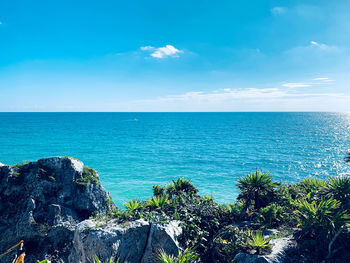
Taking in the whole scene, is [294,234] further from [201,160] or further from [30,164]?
[201,160]

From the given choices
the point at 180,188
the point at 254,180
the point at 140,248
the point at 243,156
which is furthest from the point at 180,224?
the point at 243,156

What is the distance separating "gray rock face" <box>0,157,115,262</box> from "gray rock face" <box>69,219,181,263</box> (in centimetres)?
322

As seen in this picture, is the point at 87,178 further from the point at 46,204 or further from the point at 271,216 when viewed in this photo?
the point at 271,216

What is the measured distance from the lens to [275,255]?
764cm

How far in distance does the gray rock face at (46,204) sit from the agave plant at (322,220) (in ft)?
37.0

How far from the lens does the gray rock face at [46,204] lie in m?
11.9

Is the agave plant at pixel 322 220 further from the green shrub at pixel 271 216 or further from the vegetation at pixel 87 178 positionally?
the vegetation at pixel 87 178

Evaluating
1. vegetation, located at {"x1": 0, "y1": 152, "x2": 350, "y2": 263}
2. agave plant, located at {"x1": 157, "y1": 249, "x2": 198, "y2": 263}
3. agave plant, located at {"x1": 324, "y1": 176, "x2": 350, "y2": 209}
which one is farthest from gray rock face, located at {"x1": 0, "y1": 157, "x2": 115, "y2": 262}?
agave plant, located at {"x1": 324, "y1": 176, "x2": 350, "y2": 209}

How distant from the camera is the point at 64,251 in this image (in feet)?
39.0

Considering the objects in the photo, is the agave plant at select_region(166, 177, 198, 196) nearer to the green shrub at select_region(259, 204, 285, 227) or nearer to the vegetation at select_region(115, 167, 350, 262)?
the vegetation at select_region(115, 167, 350, 262)

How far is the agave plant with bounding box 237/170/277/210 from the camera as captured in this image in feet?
37.9

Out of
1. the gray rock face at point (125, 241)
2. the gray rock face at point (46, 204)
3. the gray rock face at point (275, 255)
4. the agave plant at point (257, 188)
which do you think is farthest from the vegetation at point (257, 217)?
the gray rock face at point (46, 204)

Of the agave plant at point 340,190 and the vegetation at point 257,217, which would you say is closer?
the vegetation at point 257,217

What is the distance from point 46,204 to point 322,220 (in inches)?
566
